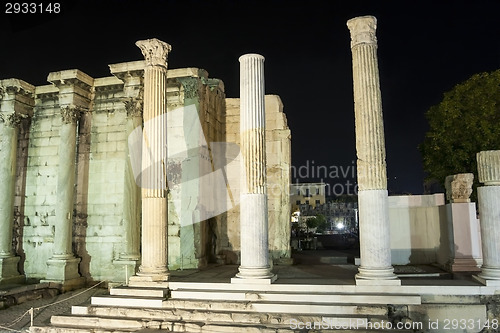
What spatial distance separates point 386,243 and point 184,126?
29.1 ft

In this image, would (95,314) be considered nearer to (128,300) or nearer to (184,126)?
(128,300)

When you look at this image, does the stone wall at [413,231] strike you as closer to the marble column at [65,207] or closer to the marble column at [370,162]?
the marble column at [370,162]

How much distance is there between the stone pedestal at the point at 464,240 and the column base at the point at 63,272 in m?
13.6

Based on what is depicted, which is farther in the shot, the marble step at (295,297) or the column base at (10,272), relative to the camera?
the column base at (10,272)

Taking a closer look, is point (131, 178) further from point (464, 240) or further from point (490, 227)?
point (490, 227)

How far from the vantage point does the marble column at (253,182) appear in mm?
10383

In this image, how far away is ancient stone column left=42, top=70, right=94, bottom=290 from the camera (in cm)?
1510

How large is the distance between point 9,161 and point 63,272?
524 cm

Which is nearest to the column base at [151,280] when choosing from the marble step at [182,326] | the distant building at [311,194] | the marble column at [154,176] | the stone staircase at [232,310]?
the marble column at [154,176]

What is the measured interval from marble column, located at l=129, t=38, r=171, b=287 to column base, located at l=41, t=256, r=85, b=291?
540cm

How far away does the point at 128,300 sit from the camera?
33.6 ft

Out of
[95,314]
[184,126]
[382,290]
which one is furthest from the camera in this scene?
[184,126]

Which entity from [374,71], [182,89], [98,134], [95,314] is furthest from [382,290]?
[98,134]

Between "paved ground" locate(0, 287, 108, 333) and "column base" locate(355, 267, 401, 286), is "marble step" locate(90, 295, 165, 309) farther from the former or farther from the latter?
"column base" locate(355, 267, 401, 286)
